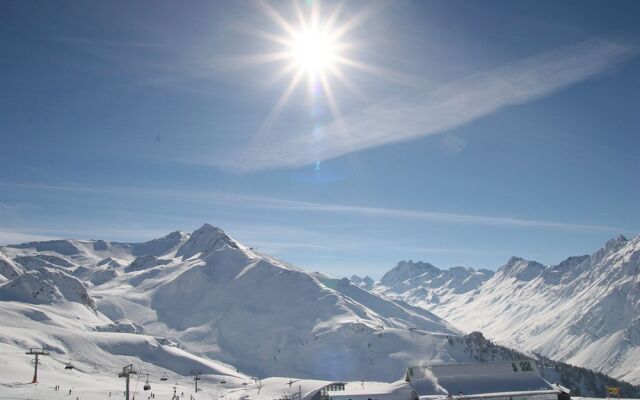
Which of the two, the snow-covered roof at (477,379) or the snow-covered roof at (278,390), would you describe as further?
the snow-covered roof at (278,390)

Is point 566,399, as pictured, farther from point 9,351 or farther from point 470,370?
point 9,351

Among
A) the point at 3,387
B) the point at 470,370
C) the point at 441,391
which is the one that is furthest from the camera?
the point at 470,370

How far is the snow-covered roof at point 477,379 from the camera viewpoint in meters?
115

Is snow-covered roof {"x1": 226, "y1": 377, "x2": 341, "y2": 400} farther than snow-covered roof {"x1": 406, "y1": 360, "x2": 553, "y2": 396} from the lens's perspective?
Yes

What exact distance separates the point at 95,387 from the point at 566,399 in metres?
102

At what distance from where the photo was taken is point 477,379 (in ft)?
388

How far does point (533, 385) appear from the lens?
379 feet

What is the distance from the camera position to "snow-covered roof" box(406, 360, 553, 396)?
114875 millimetres

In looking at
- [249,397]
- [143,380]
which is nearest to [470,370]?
[249,397]

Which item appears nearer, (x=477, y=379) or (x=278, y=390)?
(x=477, y=379)

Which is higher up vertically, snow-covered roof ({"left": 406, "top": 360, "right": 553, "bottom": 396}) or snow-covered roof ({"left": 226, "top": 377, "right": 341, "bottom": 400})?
snow-covered roof ({"left": 226, "top": 377, "right": 341, "bottom": 400})

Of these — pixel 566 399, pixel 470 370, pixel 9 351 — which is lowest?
pixel 566 399

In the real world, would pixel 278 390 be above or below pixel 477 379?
above

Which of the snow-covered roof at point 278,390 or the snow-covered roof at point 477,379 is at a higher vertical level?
the snow-covered roof at point 278,390
